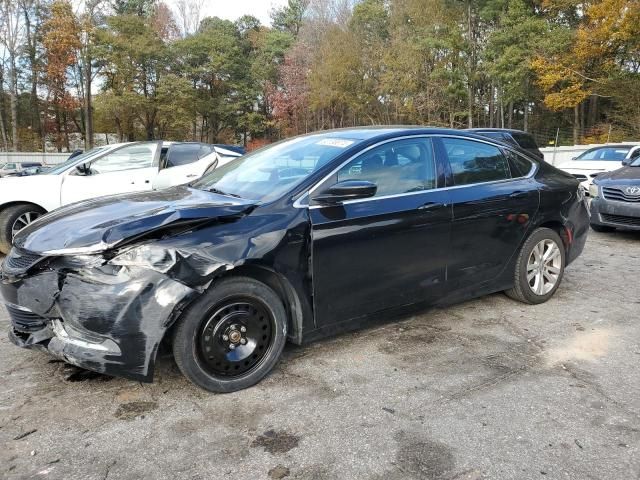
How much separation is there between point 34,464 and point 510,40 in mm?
29158

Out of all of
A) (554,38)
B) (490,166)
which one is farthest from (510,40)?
(490,166)

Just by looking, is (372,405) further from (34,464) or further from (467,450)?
(34,464)

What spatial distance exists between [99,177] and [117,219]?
4534 mm

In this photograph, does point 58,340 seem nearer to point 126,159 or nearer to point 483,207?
point 483,207

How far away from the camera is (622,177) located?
7.58m

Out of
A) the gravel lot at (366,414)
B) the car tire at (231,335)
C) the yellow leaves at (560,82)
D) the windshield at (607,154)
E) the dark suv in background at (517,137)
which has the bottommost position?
the gravel lot at (366,414)

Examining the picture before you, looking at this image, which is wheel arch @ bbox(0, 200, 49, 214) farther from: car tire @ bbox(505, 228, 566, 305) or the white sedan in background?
the white sedan in background

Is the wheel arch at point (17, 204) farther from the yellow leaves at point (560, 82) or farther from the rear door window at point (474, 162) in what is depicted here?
the yellow leaves at point (560, 82)

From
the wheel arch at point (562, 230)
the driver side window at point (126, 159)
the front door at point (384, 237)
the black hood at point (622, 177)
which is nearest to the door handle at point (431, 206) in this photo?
the front door at point (384, 237)

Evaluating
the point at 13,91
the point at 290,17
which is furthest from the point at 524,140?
the point at 290,17

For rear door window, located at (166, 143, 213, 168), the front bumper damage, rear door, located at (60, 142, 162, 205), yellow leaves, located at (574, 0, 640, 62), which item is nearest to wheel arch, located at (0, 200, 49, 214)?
rear door, located at (60, 142, 162, 205)

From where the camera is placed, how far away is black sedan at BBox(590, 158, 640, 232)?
284 inches

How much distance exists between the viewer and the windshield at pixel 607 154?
12.1 metres

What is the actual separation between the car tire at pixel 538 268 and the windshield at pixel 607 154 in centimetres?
934
